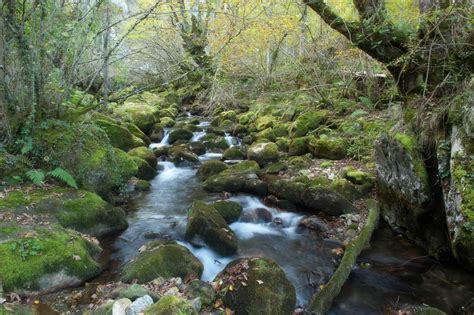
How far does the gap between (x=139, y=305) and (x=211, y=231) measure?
242cm

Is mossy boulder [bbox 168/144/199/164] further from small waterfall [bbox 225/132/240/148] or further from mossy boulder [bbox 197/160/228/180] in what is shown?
small waterfall [bbox 225/132/240/148]

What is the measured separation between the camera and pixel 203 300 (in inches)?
173

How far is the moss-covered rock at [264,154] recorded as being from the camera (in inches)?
433

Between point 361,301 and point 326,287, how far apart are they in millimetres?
594

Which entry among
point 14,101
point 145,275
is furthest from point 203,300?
point 14,101

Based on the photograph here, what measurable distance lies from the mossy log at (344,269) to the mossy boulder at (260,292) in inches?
13.8

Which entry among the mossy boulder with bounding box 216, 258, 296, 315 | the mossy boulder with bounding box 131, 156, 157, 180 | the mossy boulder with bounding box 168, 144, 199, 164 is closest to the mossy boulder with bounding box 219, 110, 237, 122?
the mossy boulder with bounding box 168, 144, 199, 164

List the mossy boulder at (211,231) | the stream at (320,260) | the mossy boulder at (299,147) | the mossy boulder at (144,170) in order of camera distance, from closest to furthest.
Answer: the stream at (320,260) → the mossy boulder at (211,231) → the mossy boulder at (144,170) → the mossy boulder at (299,147)

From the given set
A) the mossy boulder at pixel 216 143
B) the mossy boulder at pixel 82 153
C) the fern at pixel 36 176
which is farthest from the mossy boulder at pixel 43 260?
the mossy boulder at pixel 216 143

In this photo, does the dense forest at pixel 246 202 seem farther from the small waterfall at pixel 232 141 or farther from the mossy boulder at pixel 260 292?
the small waterfall at pixel 232 141

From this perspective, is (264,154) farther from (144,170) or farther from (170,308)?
(170,308)

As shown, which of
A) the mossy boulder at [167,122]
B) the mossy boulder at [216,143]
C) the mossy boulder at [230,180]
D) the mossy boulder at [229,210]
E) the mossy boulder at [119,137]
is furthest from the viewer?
the mossy boulder at [167,122]

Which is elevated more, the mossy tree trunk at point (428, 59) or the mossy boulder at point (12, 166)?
the mossy tree trunk at point (428, 59)

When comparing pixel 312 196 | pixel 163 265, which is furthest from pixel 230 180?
pixel 163 265
